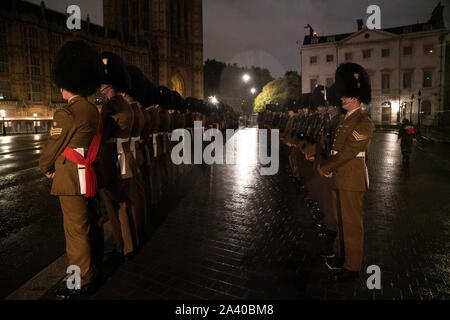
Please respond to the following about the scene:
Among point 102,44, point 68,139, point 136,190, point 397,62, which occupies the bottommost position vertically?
point 136,190

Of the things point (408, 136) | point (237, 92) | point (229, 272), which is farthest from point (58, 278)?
point (237, 92)

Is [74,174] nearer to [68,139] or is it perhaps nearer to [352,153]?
[68,139]

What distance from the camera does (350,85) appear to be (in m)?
3.86

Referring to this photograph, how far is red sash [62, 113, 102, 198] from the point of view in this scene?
3.29 metres

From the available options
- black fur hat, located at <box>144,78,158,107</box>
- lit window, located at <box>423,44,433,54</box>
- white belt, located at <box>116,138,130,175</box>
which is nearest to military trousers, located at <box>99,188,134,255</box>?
white belt, located at <box>116,138,130,175</box>

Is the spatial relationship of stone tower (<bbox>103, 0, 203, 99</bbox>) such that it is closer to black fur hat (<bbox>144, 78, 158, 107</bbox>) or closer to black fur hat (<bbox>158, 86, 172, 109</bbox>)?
black fur hat (<bbox>158, 86, 172, 109</bbox>)

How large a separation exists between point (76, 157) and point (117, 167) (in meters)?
0.88

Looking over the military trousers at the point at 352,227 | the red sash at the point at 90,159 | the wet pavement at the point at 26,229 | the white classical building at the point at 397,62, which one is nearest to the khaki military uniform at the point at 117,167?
the red sash at the point at 90,159

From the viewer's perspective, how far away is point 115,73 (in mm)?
4324

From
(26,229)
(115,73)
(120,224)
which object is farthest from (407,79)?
(26,229)

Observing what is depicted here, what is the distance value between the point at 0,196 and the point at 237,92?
3326 inches

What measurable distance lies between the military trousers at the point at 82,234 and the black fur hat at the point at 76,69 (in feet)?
3.71

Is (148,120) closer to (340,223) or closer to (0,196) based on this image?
(340,223)

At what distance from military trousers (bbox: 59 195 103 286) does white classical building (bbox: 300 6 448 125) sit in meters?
49.5
